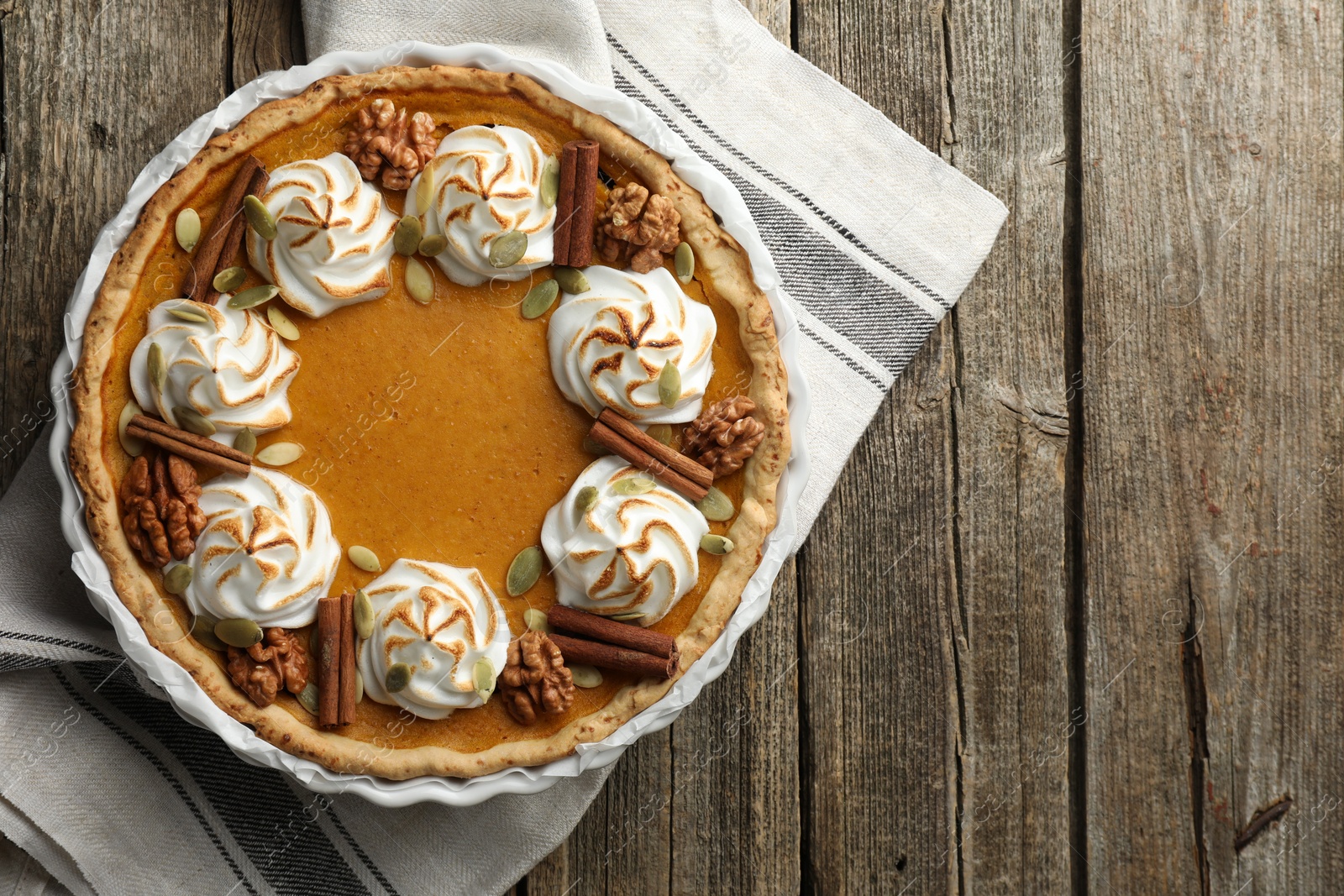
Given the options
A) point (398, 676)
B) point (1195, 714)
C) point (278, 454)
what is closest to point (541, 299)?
point (278, 454)

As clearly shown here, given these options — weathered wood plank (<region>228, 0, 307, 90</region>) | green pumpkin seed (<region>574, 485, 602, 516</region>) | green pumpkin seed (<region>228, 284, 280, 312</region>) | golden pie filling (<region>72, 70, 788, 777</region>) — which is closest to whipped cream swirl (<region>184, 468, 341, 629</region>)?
golden pie filling (<region>72, 70, 788, 777</region>)

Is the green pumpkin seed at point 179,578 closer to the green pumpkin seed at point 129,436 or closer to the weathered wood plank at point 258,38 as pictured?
the green pumpkin seed at point 129,436

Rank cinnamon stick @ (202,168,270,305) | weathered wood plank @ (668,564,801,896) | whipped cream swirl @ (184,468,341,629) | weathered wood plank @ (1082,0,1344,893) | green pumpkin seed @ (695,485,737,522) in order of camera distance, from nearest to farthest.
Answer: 1. whipped cream swirl @ (184,468,341,629)
2. cinnamon stick @ (202,168,270,305)
3. green pumpkin seed @ (695,485,737,522)
4. weathered wood plank @ (668,564,801,896)
5. weathered wood plank @ (1082,0,1344,893)

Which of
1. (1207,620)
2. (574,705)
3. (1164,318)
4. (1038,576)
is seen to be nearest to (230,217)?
(574,705)

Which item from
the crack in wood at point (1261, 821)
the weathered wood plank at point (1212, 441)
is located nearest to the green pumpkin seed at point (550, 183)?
the weathered wood plank at point (1212, 441)

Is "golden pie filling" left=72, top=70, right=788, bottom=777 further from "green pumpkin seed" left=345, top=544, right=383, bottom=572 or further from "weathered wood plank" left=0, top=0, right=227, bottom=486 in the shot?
"weathered wood plank" left=0, top=0, right=227, bottom=486

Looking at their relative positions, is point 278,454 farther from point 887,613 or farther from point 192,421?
point 887,613

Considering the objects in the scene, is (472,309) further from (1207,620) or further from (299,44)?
(1207,620)
